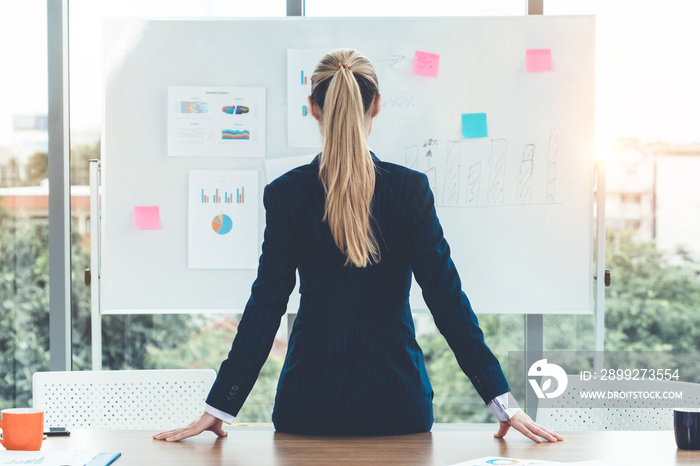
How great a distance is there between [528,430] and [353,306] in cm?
41

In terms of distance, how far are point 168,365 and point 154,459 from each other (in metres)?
1.56

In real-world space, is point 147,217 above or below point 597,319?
above

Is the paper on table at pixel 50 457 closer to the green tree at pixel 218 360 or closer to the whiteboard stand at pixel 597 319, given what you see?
the green tree at pixel 218 360

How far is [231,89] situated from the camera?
2.39m

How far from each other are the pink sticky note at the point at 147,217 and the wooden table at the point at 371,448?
1.19 metres

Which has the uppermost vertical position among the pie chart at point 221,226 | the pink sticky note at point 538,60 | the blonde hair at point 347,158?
the pink sticky note at point 538,60

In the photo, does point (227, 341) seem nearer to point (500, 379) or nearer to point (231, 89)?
point (231, 89)

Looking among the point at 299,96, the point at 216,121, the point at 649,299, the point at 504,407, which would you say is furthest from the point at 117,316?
the point at 649,299

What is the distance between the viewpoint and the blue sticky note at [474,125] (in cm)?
237

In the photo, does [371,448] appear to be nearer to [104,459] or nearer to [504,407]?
[504,407]

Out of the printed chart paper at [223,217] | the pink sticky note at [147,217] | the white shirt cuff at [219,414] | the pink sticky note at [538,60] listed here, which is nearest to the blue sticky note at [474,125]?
the pink sticky note at [538,60]

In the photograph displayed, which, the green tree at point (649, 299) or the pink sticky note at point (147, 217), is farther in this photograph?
the green tree at point (649, 299)

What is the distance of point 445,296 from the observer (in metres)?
1.30

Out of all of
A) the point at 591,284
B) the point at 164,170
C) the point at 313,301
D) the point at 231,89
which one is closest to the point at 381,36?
the point at 231,89
